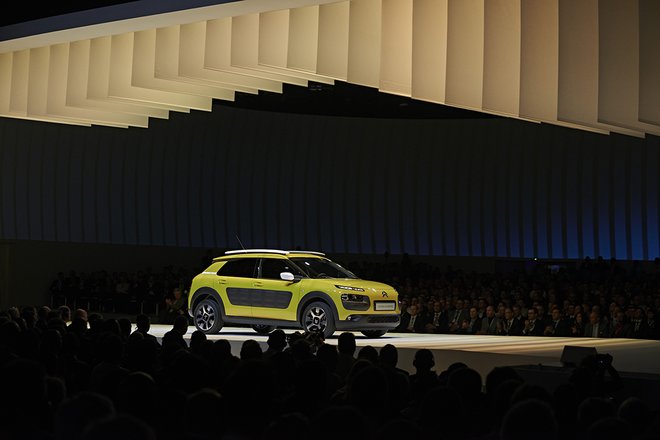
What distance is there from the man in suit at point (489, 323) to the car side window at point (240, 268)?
5.00 meters

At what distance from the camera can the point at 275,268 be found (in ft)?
57.5

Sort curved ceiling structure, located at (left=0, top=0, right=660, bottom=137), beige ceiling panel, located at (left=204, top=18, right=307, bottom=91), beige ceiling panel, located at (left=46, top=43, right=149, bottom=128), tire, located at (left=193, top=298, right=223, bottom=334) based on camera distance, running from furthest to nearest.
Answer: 1. tire, located at (left=193, top=298, right=223, bottom=334)
2. beige ceiling panel, located at (left=46, top=43, right=149, bottom=128)
3. beige ceiling panel, located at (left=204, top=18, right=307, bottom=91)
4. curved ceiling structure, located at (left=0, top=0, right=660, bottom=137)

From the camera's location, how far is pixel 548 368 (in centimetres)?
→ 1135

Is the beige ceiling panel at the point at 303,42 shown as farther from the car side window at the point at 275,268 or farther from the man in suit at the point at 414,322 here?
the man in suit at the point at 414,322

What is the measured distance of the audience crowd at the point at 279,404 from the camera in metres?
4.27

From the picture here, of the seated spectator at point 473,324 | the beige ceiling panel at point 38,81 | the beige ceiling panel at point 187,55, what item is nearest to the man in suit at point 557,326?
the seated spectator at point 473,324

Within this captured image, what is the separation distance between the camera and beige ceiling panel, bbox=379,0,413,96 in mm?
12688

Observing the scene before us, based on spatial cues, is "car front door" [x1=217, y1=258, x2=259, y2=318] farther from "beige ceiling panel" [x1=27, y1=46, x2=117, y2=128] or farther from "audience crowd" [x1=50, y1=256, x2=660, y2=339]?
"audience crowd" [x1=50, y1=256, x2=660, y2=339]

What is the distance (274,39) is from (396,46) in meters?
1.66

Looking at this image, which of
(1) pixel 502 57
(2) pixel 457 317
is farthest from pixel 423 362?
(2) pixel 457 317

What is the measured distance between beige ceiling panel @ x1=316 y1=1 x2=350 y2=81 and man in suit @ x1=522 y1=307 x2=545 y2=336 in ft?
26.3

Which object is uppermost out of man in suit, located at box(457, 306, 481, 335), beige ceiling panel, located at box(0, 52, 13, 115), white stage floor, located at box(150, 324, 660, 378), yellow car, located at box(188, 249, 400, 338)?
beige ceiling panel, located at box(0, 52, 13, 115)

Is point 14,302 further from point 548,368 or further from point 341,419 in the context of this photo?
point 341,419

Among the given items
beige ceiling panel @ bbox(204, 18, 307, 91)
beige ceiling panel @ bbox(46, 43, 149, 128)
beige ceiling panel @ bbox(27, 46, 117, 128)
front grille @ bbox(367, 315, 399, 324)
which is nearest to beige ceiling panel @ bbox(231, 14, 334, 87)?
beige ceiling panel @ bbox(204, 18, 307, 91)
